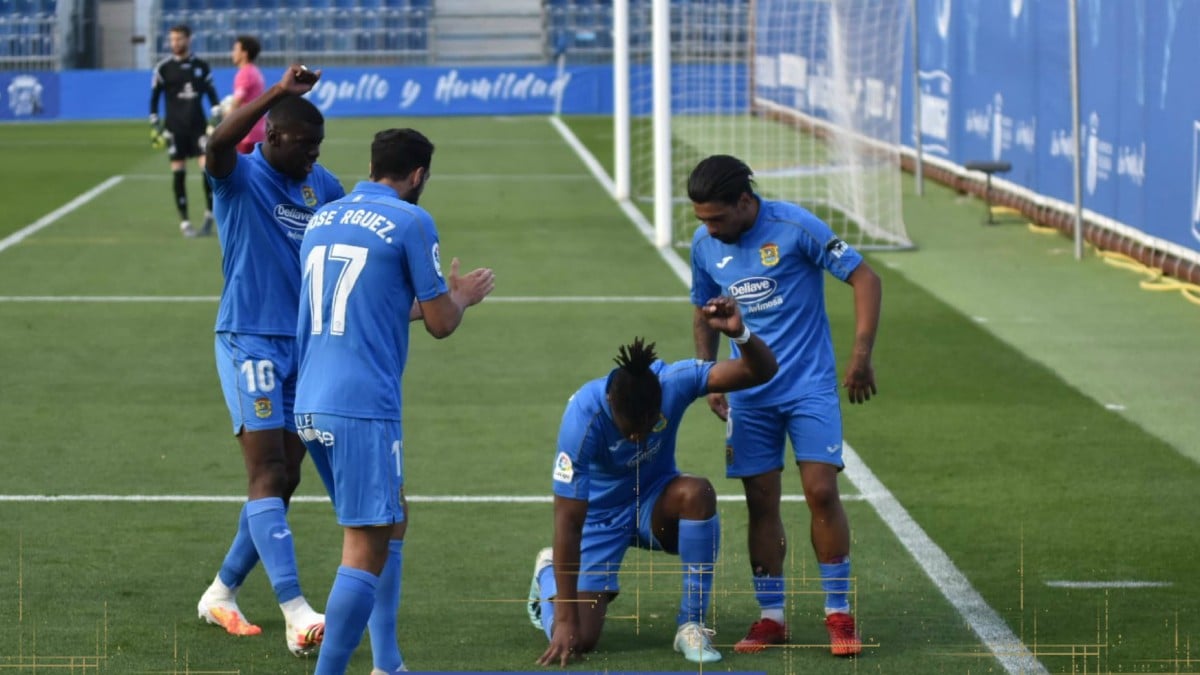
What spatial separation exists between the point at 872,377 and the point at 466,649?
1.72m

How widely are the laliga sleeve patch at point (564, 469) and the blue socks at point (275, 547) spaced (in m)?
1.01

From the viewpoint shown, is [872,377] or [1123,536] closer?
[872,377]

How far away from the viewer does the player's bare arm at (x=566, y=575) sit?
21.3ft

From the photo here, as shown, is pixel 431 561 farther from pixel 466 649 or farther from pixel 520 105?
pixel 520 105

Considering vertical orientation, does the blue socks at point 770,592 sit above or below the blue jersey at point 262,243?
below

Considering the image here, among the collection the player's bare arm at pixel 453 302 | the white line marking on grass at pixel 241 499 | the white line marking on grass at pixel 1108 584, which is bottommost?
the white line marking on grass at pixel 241 499

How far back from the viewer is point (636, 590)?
7570mm

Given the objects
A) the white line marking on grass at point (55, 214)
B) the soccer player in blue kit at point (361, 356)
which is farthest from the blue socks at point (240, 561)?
the white line marking on grass at point (55, 214)

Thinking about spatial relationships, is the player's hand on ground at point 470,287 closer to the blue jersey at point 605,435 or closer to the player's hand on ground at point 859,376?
the blue jersey at point 605,435

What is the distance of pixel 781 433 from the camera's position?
6.91 m

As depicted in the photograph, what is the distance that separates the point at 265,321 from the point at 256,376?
0.21m

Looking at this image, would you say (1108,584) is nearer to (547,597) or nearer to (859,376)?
(859,376)

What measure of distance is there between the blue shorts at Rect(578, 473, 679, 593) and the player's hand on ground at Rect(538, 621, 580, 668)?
28cm

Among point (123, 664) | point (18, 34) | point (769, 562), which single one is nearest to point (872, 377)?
point (769, 562)
